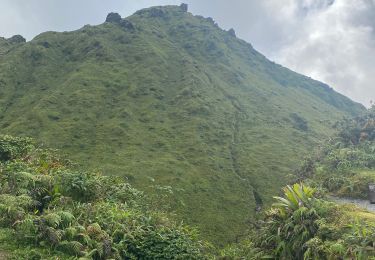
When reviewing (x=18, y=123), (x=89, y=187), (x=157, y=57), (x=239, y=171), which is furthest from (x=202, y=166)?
(x=157, y=57)

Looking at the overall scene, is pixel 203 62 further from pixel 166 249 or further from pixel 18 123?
pixel 166 249

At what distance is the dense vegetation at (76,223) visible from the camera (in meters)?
21.6

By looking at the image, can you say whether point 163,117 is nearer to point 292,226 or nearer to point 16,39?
point 292,226

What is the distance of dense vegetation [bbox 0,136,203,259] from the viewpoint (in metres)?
21.6

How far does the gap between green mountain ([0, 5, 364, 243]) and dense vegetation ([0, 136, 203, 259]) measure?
30.5 metres

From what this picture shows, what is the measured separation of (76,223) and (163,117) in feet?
332

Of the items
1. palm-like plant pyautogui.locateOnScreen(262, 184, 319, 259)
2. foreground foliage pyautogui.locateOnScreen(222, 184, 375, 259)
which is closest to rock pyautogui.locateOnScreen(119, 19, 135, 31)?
foreground foliage pyautogui.locateOnScreen(222, 184, 375, 259)

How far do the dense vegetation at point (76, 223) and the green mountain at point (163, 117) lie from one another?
30.5m

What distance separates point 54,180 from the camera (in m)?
29.2

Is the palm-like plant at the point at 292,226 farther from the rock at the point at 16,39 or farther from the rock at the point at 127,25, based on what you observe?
the rock at the point at 16,39

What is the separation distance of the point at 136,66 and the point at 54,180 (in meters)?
130

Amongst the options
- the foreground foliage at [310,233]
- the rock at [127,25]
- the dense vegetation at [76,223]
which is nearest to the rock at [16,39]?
the rock at [127,25]

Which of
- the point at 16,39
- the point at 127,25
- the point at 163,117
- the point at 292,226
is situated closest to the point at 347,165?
the point at 292,226

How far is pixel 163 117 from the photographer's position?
408ft
